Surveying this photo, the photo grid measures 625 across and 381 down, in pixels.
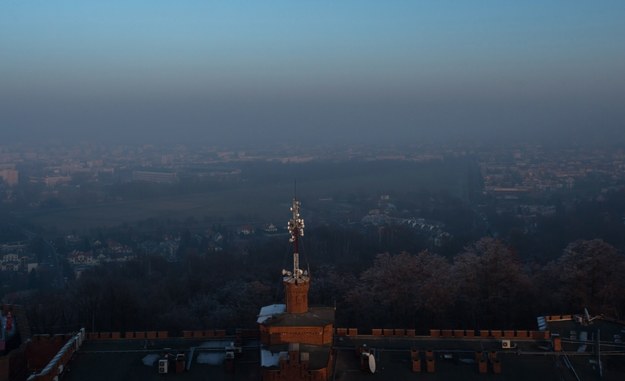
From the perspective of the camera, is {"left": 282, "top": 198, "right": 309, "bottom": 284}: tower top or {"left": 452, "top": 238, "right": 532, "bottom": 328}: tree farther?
{"left": 452, "top": 238, "right": 532, "bottom": 328}: tree

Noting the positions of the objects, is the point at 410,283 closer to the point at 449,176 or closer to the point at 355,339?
the point at 355,339

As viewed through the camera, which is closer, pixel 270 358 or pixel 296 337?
pixel 270 358

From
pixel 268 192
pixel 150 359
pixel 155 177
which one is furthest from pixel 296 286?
pixel 155 177

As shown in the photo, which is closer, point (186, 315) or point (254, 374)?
point (254, 374)

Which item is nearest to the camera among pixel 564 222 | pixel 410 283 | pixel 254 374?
pixel 254 374

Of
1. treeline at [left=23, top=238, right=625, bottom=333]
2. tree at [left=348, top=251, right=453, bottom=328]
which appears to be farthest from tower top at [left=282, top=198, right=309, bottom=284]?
tree at [left=348, top=251, right=453, bottom=328]

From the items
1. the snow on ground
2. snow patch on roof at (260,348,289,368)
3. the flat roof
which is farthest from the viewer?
the snow on ground

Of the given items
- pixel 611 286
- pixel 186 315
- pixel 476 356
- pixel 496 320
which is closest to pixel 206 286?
pixel 186 315

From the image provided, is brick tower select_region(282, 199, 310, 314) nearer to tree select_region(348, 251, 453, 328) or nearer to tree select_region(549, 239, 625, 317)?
tree select_region(348, 251, 453, 328)

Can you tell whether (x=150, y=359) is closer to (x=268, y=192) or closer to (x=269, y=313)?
(x=269, y=313)
